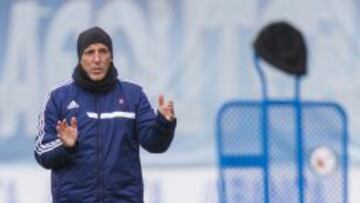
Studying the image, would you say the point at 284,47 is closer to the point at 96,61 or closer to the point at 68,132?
the point at 96,61

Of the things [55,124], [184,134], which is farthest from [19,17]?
[55,124]

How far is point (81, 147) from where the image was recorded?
183 inches

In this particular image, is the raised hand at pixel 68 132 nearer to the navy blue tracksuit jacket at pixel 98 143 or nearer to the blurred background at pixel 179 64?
the navy blue tracksuit jacket at pixel 98 143

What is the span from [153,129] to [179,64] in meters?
2.47

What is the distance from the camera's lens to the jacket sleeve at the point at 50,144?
4574 mm

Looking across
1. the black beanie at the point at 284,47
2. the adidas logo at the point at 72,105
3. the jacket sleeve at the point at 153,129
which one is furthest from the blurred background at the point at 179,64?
the adidas logo at the point at 72,105

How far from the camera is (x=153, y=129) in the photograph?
465 centimetres

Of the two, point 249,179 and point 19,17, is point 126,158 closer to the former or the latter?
point 249,179

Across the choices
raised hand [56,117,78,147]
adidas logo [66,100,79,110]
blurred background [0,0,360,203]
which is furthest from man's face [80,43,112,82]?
blurred background [0,0,360,203]

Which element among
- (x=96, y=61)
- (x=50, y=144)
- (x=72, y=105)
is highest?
(x=96, y=61)

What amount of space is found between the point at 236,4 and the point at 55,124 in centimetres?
260

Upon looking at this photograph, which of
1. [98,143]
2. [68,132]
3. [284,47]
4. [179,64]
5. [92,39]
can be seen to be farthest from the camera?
[179,64]

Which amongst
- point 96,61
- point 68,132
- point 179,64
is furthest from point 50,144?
point 179,64

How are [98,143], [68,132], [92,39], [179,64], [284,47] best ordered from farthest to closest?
[179,64] → [284,47] → [92,39] → [98,143] → [68,132]
